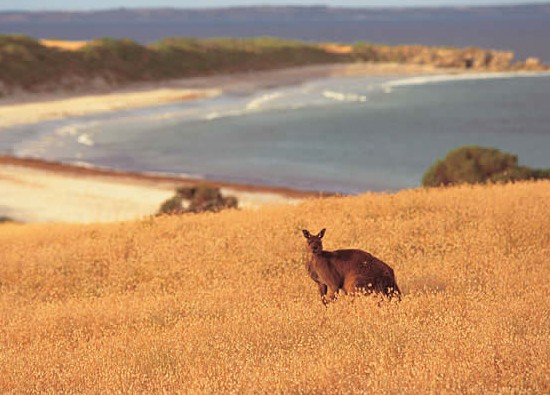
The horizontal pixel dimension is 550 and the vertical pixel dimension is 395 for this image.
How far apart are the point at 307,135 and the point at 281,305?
4756 cm

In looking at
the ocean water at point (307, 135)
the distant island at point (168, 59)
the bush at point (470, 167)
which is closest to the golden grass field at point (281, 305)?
the bush at point (470, 167)

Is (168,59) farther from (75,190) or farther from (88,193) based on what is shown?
(88,193)

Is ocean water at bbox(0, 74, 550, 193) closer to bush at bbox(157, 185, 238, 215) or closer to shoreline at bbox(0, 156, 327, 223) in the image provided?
shoreline at bbox(0, 156, 327, 223)

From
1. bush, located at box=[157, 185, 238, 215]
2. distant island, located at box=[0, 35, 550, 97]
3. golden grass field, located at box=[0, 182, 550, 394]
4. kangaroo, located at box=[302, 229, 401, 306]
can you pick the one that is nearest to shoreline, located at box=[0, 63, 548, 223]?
bush, located at box=[157, 185, 238, 215]

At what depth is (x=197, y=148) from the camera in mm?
50188

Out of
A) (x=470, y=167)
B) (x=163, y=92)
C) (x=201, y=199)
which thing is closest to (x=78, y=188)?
(x=201, y=199)

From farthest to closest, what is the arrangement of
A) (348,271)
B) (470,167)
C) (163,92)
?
(163,92) < (470,167) < (348,271)

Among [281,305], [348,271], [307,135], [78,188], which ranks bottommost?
[78,188]

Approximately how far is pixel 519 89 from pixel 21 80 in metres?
50.8

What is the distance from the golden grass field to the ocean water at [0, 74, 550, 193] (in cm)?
2285

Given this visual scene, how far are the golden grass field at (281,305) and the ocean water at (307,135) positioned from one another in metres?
22.9

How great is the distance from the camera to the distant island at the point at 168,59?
3017 inches

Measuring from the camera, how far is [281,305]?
810cm

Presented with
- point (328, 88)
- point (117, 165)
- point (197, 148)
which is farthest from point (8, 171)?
point (328, 88)
